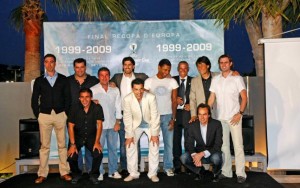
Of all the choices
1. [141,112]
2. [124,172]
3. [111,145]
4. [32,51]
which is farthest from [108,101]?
[32,51]

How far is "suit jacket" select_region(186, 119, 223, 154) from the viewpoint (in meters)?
5.31

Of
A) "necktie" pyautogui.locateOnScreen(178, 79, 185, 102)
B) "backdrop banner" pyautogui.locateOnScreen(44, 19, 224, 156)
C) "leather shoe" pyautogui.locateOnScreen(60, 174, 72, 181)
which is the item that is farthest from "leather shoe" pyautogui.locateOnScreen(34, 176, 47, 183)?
"necktie" pyautogui.locateOnScreen(178, 79, 185, 102)

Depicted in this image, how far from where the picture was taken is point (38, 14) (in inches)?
306

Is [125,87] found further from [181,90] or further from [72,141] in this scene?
[72,141]

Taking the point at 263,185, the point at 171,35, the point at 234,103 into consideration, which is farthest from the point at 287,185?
the point at 171,35

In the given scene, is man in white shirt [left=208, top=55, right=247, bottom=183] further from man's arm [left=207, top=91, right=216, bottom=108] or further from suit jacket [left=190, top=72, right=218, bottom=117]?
suit jacket [left=190, top=72, right=218, bottom=117]

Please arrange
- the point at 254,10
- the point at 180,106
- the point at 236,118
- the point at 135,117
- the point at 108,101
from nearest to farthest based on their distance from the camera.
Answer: the point at 236,118
the point at 135,117
the point at 108,101
the point at 180,106
the point at 254,10

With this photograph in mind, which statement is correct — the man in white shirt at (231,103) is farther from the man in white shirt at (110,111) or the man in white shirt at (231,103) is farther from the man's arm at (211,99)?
the man in white shirt at (110,111)

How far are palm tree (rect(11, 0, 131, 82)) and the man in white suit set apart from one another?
195 cm

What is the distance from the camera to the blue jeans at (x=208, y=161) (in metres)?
5.34

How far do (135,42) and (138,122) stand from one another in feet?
5.67

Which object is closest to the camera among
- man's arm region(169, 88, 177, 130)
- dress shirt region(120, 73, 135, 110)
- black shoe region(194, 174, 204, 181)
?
black shoe region(194, 174, 204, 181)

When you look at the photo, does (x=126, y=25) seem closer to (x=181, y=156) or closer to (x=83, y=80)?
(x=83, y=80)

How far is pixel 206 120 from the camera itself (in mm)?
5320
